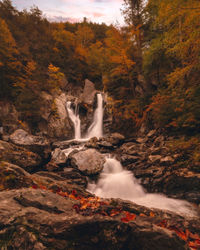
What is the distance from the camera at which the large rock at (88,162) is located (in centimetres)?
749

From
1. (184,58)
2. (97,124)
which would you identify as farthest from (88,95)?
(184,58)

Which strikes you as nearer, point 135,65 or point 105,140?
point 105,140

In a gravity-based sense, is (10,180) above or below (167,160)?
above

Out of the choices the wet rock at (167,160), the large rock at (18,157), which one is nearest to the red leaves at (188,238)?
the wet rock at (167,160)

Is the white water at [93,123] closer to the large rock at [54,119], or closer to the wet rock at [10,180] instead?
the large rock at [54,119]

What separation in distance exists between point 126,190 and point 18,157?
5.50 metres

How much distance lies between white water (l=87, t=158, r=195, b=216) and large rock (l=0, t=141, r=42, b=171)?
3142mm

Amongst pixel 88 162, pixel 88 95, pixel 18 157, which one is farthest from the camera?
pixel 88 95

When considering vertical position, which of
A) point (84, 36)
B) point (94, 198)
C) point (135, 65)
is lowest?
point (94, 198)

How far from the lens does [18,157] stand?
21.1ft

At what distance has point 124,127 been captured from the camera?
13.7m

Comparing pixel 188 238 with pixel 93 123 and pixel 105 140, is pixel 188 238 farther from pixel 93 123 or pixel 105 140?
pixel 93 123

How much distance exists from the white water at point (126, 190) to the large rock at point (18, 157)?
314cm

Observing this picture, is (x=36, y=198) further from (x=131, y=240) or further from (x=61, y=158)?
(x=61, y=158)
